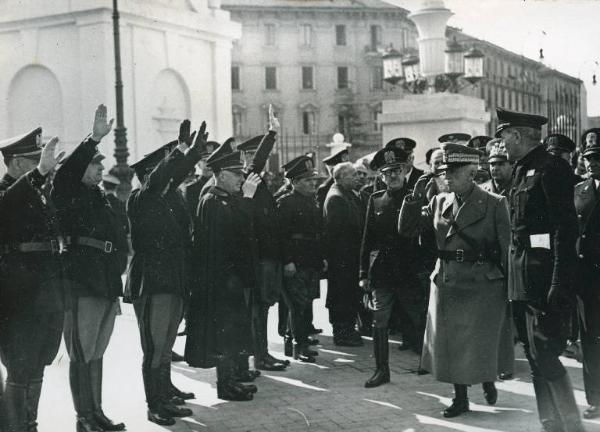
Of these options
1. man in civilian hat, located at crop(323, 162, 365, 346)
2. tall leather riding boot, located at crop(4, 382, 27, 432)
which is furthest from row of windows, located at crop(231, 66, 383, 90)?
tall leather riding boot, located at crop(4, 382, 27, 432)

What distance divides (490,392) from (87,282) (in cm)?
349

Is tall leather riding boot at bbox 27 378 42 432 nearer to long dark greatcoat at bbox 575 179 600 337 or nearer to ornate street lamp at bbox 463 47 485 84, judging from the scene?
long dark greatcoat at bbox 575 179 600 337

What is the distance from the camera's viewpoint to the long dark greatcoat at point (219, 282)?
698cm

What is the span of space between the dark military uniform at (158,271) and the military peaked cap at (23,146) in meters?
1.03

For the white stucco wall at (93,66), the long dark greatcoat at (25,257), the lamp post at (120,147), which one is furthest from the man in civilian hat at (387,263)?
the white stucco wall at (93,66)

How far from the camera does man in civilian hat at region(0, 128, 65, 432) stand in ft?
18.0

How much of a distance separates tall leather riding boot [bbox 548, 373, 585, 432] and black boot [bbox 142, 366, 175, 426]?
3010 millimetres

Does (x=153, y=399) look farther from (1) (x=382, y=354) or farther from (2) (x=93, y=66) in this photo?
(2) (x=93, y=66)

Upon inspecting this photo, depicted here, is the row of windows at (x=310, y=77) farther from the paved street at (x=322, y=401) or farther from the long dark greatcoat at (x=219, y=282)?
the long dark greatcoat at (x=219, y=282)

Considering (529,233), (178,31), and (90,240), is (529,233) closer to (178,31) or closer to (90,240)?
(90,240)

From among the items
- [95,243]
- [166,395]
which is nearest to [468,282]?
[166,395]

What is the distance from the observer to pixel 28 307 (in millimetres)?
5523

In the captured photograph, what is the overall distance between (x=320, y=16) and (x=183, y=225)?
57.4 metres

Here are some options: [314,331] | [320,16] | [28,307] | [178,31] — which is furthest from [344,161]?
[320,16]
